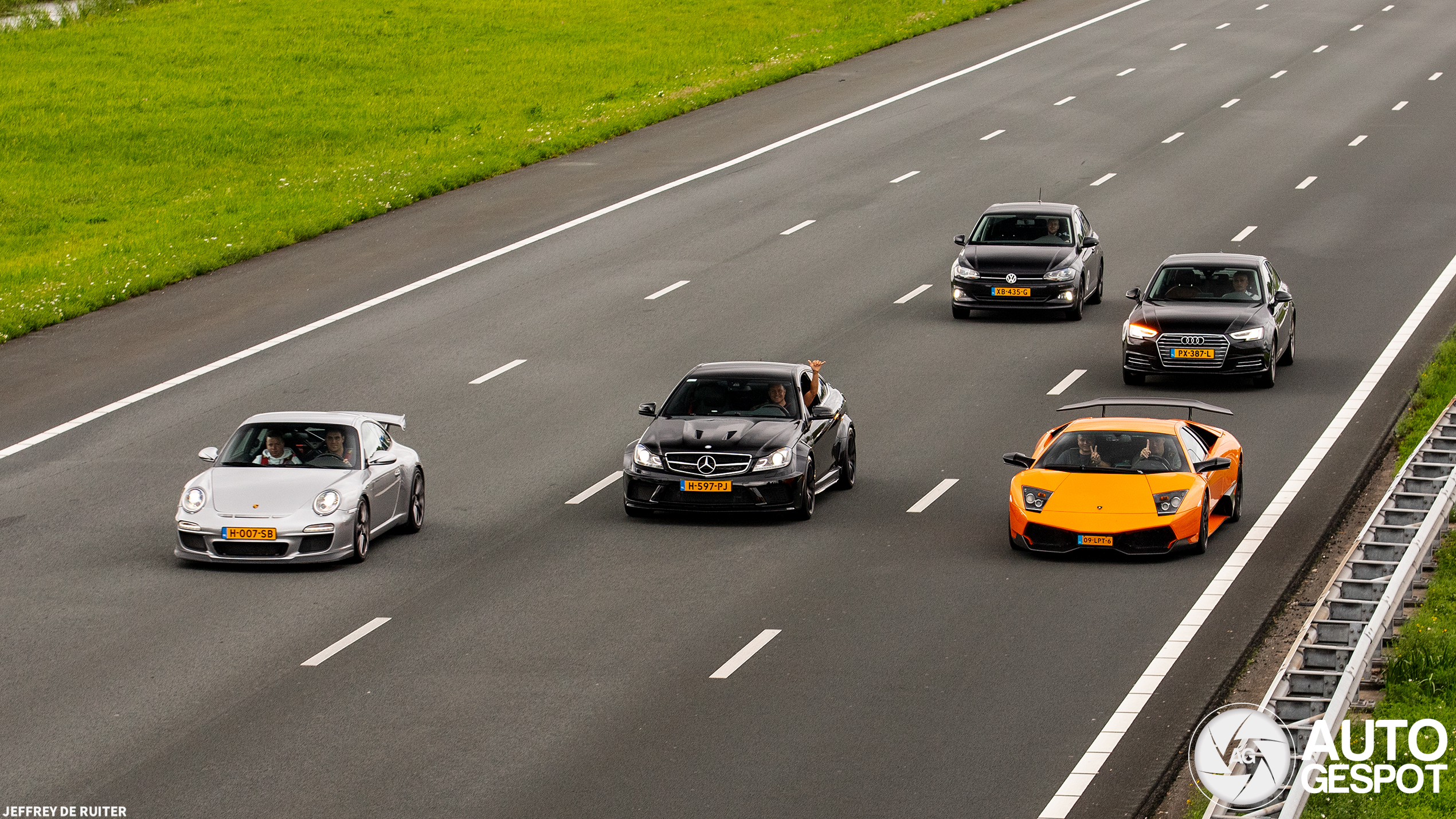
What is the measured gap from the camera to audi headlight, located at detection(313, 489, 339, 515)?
19266 mm

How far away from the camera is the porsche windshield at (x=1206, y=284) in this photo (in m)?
→ 28.4

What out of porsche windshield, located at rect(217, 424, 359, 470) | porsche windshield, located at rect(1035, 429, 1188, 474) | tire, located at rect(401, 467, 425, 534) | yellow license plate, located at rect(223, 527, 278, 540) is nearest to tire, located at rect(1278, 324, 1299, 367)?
porsche windshield, located at rect(1035, 429, 1188, 474)

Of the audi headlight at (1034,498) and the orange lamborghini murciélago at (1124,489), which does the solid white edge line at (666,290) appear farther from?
the audi headlight at (1034,498)

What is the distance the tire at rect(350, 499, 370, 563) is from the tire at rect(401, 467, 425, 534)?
1123 millimetres

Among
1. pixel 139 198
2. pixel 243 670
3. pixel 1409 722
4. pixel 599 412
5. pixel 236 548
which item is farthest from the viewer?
pixel 139 198

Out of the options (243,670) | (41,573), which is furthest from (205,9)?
(243,670)

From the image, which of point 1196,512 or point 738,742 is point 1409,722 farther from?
point 1196,512

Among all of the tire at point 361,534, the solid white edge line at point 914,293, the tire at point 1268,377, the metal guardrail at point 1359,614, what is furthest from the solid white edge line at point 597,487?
the solid white edge line at point 914,293

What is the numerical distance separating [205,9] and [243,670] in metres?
53.9

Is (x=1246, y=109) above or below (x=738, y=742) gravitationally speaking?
below

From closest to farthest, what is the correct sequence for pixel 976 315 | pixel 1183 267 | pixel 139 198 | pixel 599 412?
1. pixel 599 412
2. pixel 1183 267
3. pixel 976 315
4. pixel 139 198

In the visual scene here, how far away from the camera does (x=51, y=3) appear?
7262 cm

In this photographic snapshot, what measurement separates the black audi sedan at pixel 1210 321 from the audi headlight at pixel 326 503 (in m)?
12.3

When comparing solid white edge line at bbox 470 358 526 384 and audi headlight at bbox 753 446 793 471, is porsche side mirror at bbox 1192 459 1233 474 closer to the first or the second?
audi headlight at bbox 753 446 793 471
